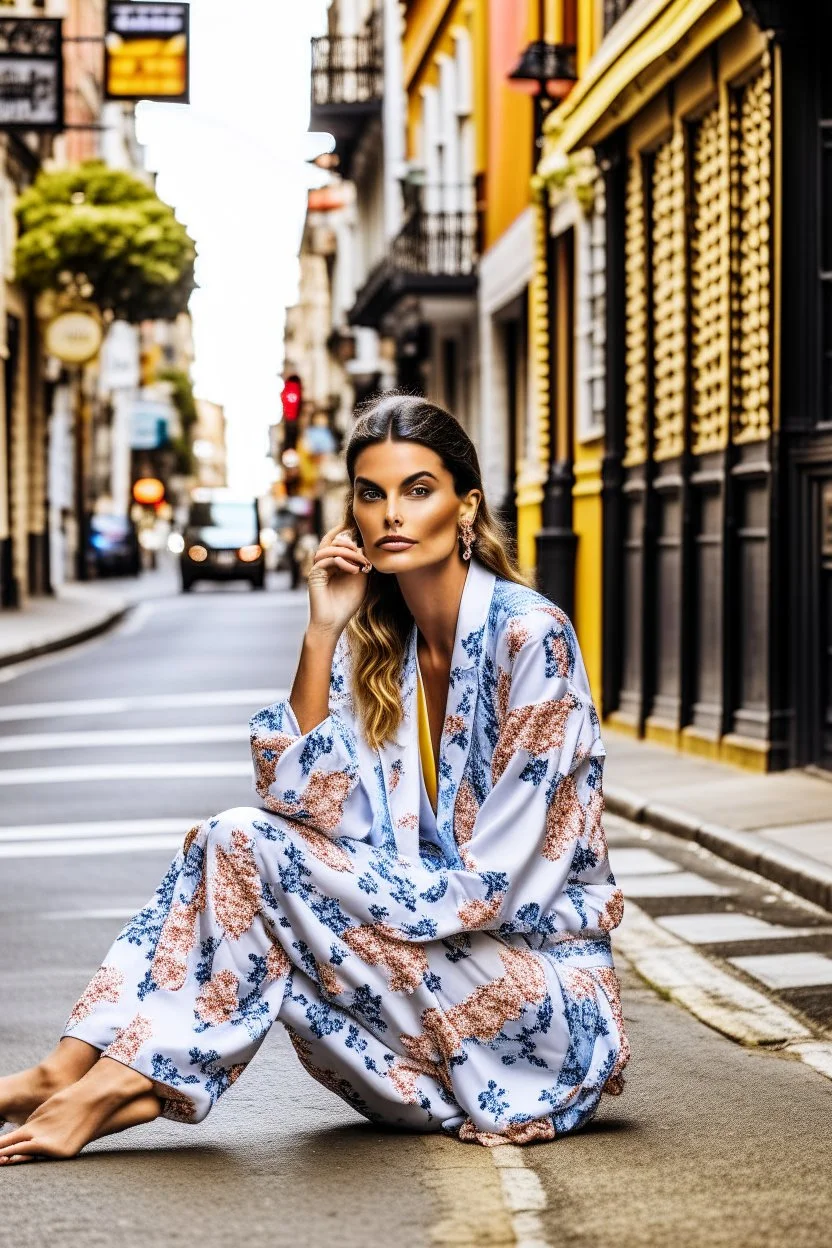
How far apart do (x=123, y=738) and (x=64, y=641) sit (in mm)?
11438

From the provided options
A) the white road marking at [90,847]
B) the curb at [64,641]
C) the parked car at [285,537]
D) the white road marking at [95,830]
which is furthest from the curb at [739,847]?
the parked car at [285,537]

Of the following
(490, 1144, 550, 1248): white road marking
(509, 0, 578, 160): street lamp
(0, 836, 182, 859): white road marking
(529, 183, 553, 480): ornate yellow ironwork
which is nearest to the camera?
(490, 1144, 550, 1248): white road marking

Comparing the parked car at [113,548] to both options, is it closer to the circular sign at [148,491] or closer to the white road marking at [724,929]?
the circular sign at [148,491]

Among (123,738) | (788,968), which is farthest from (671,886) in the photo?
(123,738)

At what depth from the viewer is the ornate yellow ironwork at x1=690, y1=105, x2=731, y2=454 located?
1312 centimetres

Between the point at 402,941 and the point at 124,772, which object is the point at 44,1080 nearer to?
the point at 402,941

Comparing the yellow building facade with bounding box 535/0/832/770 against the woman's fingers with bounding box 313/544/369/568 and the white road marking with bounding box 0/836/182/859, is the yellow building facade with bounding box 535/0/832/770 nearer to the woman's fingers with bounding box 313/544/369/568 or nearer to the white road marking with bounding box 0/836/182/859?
the white road marking with bounding box 0/836/182/859

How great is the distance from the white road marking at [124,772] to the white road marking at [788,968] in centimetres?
590

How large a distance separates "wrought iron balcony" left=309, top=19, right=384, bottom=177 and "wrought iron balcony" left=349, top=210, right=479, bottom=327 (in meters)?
9.14

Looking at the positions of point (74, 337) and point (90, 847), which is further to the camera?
point (74, 337)

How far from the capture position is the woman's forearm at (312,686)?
15.3 ft

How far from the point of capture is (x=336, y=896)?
4438 mm

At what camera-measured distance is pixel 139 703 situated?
707 inches

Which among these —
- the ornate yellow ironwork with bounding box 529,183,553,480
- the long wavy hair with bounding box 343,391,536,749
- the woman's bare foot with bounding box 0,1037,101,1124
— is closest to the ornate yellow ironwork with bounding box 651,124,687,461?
the ornate yellow ironwork with bounding box 529,183,553,480
